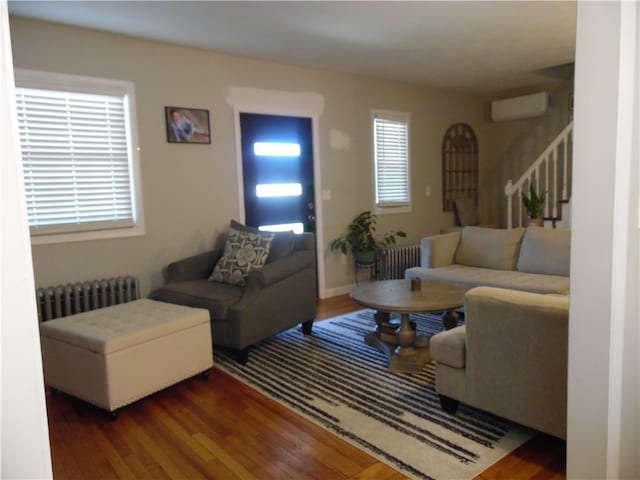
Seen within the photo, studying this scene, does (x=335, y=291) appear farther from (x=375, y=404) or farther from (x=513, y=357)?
(x=513, y=357)

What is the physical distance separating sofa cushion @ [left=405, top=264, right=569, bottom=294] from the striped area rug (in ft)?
1.48

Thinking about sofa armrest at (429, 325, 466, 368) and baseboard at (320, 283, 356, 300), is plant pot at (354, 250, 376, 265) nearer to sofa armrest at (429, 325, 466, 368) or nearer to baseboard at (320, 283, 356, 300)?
baseboard at (320, 283, 356, 300)

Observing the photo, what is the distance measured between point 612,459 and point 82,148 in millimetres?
3738

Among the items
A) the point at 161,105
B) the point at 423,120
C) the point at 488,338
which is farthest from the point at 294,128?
the point at 488,338

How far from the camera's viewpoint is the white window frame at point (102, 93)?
3367 mm

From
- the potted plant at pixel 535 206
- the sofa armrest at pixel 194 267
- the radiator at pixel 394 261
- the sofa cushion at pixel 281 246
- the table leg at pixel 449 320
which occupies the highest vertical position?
the potted plant at pixel 535 206

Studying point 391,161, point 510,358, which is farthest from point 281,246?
point 391,161

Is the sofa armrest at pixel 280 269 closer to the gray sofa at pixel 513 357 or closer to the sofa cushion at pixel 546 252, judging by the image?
the gray sofa at pixel 513 357

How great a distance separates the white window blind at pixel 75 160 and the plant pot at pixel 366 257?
95.7 inches

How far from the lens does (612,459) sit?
4.10ft

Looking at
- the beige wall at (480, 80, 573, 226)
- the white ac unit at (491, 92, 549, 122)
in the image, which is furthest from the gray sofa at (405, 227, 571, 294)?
the beige wall at (480, 80, 573, 226)

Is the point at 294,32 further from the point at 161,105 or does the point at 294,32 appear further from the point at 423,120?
the point at 423,120

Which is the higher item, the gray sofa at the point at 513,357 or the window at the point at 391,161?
the window at the point at 391,161

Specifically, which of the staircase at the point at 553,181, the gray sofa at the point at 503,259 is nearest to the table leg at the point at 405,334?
the gray sofa at the point at 503,259
